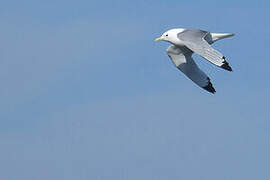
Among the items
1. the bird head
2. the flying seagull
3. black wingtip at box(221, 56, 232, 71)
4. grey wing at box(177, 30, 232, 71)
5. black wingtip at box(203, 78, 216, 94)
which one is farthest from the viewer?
black wingtip at box(203, 78, 216, 94)

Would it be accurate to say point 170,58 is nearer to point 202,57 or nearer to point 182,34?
point 182,34

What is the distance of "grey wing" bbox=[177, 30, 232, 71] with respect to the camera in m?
23.5

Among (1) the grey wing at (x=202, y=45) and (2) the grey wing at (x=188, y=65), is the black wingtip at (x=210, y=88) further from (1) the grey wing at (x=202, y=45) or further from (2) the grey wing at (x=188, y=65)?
(1) the grey wing at (x=202, y=45)

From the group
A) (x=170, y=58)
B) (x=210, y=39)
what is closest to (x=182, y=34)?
(x=210, y=39)

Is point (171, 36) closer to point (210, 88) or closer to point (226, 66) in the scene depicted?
point (210, 88)

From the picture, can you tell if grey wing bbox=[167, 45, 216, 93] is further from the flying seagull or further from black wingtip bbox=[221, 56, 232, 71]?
black wingtip bbox=[221, 56, 232, 71]

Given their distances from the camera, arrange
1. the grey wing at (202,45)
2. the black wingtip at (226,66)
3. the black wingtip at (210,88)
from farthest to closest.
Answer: the black wingtip at (210,88) → the grey wing at (202,45) → the black wingtip at (226,66)

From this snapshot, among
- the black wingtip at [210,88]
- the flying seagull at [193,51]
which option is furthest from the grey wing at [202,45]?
the black wingtip at [210,88]

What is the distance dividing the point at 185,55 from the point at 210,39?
2721mm

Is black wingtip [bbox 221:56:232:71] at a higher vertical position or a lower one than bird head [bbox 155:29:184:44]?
lower

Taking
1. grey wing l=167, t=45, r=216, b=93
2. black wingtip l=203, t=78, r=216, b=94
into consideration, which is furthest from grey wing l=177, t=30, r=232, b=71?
black wingtip l=203, t=78, r=216, b=94

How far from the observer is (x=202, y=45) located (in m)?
25.2

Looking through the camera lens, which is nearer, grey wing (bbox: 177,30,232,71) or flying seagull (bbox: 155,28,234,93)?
grey wing (bbox: 177,30,232,71)

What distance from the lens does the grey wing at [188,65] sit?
29156 mm
